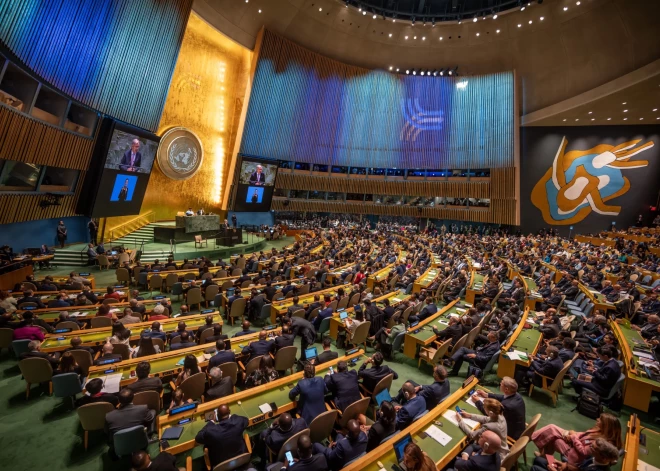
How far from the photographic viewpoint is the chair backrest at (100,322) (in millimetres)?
6195

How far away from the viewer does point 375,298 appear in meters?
8.89

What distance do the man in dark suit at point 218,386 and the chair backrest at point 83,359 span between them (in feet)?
7.04

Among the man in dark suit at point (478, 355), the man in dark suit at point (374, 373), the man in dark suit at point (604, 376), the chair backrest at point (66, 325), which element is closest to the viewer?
the man in dark suit at point (374, 373)

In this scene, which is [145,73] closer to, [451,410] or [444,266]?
[444,266]

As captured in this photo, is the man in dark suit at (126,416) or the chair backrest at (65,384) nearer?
the man in dark suit at (126,416)

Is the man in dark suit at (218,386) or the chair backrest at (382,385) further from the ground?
the chair backrest at (382,385)

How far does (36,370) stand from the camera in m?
4.68

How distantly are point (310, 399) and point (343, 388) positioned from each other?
0.54 m

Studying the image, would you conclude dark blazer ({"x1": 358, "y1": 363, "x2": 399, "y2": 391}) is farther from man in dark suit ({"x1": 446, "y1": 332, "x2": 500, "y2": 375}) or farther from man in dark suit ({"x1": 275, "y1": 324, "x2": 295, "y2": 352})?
man in dark suit ({"x1": 446, "y1": 332, "x2": 500, "y2": 375})

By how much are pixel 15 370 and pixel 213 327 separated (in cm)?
341

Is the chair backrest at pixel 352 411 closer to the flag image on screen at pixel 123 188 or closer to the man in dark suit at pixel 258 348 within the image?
the man in dark suit at pixel 258 348

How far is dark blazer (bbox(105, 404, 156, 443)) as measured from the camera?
3528 mm

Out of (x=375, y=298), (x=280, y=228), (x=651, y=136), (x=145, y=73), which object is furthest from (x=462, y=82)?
(x=375, y=298)

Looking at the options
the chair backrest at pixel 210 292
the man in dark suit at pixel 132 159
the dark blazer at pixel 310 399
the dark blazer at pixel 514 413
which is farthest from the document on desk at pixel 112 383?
the man in dark suit at pixel 132 159
